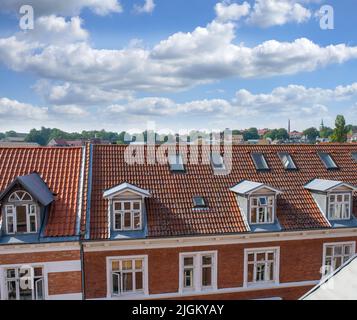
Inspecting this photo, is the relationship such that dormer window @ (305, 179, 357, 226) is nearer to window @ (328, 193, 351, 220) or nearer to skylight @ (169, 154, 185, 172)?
window @ (328, 193, 351, 220)

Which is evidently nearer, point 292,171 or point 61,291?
point 61,291

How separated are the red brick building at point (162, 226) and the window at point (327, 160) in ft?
3.95

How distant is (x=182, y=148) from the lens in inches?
547

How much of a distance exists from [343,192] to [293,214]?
2.27 metres

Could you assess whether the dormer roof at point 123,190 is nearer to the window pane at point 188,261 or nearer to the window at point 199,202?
the window at point 199,202

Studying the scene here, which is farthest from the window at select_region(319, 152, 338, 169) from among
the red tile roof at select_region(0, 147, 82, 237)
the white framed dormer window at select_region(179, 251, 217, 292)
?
the red tile roof at select_region(0, 147, 82, 237)

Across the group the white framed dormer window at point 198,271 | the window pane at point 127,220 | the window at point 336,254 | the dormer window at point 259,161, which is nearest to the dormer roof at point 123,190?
the window pane at point 127,220

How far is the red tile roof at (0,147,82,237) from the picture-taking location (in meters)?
10.4

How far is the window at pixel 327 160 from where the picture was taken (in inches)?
565

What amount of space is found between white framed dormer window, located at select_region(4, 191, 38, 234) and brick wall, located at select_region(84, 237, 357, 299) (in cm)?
210

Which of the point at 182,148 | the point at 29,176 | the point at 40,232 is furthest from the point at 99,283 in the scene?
the point at 182,148

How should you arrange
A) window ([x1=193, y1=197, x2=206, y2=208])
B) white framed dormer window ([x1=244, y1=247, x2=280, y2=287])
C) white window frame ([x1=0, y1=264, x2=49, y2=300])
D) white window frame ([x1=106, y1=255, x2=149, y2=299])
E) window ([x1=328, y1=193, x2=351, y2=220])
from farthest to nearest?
window ([x1=328, y1=193, x2=351, y2=220]) → window ([x1=193, y1=197, x2=206, y2=208]) → white framed dormer window ([x1=244, y1=247, x2=280, y2=287]) → white window frame ([x1=106, y1=255, x2=149, y2=299]) → white window frame ([x1=0, y1=264, x2=49, y2=300])
